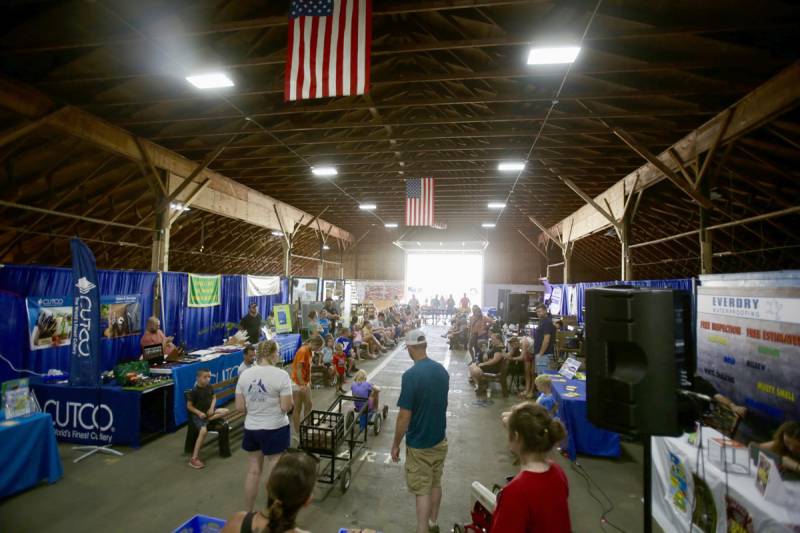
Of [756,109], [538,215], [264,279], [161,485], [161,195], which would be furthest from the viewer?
[538,215]

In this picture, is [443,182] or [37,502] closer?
[37,502]

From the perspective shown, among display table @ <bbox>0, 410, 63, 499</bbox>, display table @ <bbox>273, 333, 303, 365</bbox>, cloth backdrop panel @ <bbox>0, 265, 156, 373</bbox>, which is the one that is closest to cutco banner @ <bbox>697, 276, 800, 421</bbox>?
display table @ <bbox>0, 410, 63, 499</bbox>

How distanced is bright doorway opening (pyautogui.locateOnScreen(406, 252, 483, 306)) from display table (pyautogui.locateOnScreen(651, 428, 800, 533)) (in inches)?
826

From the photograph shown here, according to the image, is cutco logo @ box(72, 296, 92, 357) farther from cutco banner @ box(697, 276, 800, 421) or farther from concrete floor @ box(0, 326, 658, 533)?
cutco banner @ box(697, 276, 800, 421)

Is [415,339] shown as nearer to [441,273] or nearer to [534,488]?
[534,488]

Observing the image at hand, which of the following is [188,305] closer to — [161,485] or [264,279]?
[264,279]

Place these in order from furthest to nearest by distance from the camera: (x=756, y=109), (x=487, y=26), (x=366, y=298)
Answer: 1. (x=366, y=298)
2. (x=756, y=109)
3. (x=487, y=26)

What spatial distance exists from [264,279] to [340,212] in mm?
6525

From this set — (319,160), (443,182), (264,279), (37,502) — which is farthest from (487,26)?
(264,279)

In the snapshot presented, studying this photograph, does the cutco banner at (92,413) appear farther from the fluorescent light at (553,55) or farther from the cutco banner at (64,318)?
the fluorescent light at (553,55)

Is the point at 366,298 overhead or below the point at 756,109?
below

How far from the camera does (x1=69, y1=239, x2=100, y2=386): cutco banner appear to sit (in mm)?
5176

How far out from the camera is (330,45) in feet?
12.9

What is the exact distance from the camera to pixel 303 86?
4113 mm
